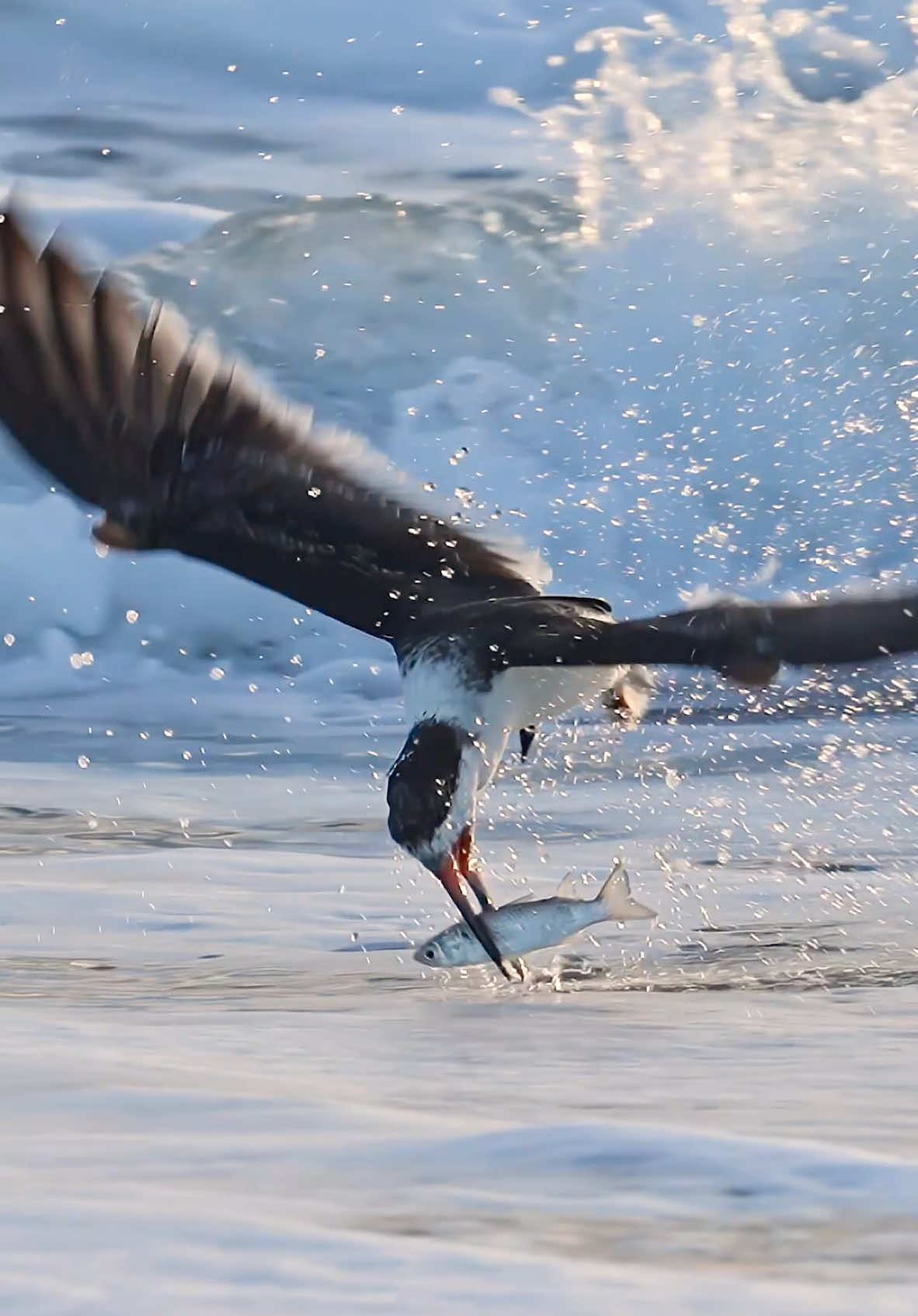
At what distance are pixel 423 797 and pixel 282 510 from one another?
0.88m

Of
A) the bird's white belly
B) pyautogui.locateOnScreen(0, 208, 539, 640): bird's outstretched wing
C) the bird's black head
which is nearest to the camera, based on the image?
the bird's black head

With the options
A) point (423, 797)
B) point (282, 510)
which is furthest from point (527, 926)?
point (282, 510)

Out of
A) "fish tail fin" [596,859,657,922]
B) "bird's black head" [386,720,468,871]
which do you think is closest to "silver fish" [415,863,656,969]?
"fish tail fin" [596,859,657,922]

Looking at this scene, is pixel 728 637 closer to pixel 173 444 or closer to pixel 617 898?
pixel 617 898

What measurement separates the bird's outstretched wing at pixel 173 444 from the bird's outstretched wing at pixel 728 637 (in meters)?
0.59

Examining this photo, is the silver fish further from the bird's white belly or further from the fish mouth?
the bird's white belly

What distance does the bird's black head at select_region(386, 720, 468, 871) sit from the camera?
499 cm

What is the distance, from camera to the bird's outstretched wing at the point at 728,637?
149 inches

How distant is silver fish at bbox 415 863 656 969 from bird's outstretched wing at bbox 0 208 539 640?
38.9 inches

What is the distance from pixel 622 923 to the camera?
19.0ft

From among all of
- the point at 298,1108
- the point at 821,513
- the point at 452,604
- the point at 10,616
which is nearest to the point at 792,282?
the point at 821,513

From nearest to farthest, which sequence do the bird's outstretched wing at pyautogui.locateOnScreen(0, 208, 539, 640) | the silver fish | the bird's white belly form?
1. the silver fish
2. the bird's white belly
3. the bird's outstretched wing at pyautogui.locateOnScreen(0, 208, 539, 640)

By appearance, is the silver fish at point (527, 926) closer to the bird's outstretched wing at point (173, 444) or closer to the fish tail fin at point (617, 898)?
the fish tail fin at point (617, 898)

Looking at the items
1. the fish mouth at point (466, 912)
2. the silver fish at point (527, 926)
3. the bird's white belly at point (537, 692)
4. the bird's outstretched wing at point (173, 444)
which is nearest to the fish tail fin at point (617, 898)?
the silver fish at point (527, 926)
